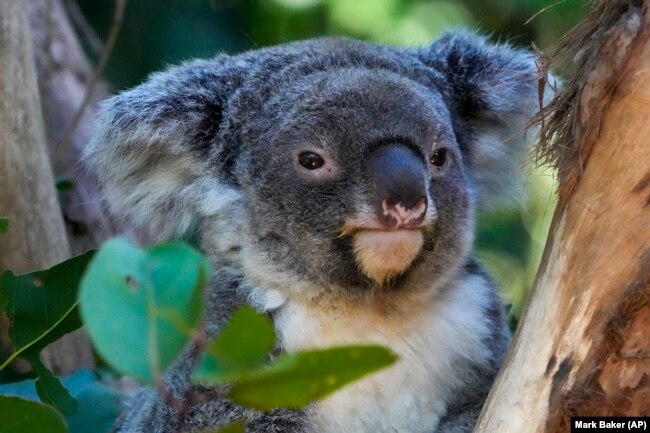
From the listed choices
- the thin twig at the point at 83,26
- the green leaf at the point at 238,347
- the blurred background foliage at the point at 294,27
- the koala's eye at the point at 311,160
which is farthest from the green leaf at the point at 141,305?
A: the thin twig at the point at 83,26

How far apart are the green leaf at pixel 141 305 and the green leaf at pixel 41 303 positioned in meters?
1.33

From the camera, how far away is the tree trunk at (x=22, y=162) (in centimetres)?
329

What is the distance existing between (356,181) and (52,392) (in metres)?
1.01

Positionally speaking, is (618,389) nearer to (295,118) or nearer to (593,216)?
(593,216)

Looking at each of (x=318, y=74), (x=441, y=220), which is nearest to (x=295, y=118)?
(x=318, y=74)

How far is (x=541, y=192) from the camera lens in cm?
331

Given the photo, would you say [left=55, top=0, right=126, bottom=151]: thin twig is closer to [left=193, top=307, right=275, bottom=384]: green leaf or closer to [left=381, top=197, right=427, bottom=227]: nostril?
[left=381, top=197, right=427, bottom=227]: nostril

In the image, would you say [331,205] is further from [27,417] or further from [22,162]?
[22,162]

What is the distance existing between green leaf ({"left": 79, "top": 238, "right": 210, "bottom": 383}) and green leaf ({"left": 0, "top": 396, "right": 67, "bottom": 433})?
1.79 ft

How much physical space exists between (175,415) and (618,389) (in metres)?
1.23

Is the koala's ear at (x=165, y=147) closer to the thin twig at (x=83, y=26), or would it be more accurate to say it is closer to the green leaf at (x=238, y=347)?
the green leaf at (x=238, y=347)

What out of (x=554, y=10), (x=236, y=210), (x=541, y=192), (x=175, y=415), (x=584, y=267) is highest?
(x=554, y=10)

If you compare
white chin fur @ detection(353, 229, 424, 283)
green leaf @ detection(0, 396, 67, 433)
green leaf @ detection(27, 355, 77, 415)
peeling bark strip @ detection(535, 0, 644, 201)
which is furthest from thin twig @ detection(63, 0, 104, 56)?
green leaf @ detection(0, 396, 67, 433)

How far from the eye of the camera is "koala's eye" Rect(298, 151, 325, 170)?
98.9 inches
